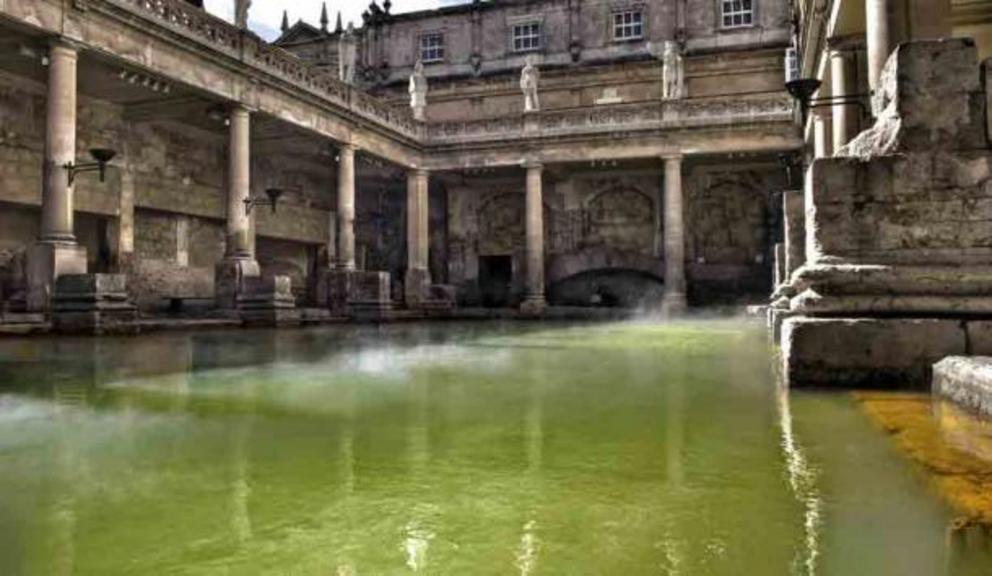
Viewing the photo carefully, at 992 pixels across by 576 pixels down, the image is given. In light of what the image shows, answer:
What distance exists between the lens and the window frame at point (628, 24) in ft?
96.4

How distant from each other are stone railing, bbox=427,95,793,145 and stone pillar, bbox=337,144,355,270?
214 inches

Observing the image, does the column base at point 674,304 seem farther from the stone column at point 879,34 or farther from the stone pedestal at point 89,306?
the stone pedestal at point 89,306

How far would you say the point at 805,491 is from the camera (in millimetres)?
2254

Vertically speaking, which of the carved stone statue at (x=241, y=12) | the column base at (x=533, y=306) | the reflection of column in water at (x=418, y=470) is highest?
the carved stone statue at (x=241, y=12)

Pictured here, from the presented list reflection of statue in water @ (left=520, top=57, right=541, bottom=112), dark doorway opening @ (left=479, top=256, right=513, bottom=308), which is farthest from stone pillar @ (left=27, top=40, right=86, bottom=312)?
dark doorway opening @ (left=479, top=256, right=513, bottom=308)

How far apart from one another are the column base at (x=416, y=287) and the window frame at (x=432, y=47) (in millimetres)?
11758

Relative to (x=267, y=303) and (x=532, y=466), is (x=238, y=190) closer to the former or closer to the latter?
(x=267, y=303)

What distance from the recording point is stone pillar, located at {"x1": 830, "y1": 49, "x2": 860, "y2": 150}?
12312 millimetres

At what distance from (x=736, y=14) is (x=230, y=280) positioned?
22.6 metres

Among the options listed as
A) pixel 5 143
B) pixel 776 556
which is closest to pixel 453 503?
pixel 776 556

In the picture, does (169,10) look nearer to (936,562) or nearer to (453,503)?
(453,503)

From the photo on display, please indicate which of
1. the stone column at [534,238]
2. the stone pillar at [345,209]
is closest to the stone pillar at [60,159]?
the stone pillar at [345,209]

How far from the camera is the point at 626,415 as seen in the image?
12.3 ft

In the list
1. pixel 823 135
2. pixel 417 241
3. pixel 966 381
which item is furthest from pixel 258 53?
pixel 966 381
